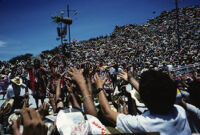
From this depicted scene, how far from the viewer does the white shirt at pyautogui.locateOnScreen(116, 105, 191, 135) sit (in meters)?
1.09

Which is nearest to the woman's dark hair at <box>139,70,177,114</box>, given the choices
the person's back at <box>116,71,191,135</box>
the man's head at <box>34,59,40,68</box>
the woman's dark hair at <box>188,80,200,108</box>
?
the person's back at <box>116,71,191,135</box>

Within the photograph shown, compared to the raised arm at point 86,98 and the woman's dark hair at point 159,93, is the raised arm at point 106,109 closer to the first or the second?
the raised arm at point 86,98

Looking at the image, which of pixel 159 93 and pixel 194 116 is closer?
pixel 159 93

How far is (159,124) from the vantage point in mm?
1099

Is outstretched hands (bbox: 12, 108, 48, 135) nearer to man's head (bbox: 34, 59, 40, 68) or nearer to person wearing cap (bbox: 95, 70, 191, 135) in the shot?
person wearing cap (bbox: 95, 70, 191, 135)

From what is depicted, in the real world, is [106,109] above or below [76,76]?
below

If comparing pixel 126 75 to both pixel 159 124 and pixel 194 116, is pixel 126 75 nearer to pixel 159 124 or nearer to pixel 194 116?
pixel 159 124

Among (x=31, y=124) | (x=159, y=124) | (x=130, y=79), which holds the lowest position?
(x=159, y=124)

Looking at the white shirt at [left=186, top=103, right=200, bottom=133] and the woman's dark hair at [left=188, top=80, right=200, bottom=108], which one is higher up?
the woman's dark hair at [left=188, top=80, right=200, bottom=108]

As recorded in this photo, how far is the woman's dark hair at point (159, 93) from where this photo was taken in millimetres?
1156

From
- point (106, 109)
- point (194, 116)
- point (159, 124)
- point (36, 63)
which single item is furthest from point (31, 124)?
point (36, 63)

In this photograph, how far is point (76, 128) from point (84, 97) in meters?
0.33

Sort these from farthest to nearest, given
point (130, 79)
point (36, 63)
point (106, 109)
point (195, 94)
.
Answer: point (36, 63) < point (195, 94) < point (130, 79) < point (106, 109)

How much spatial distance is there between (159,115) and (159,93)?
0.18m
